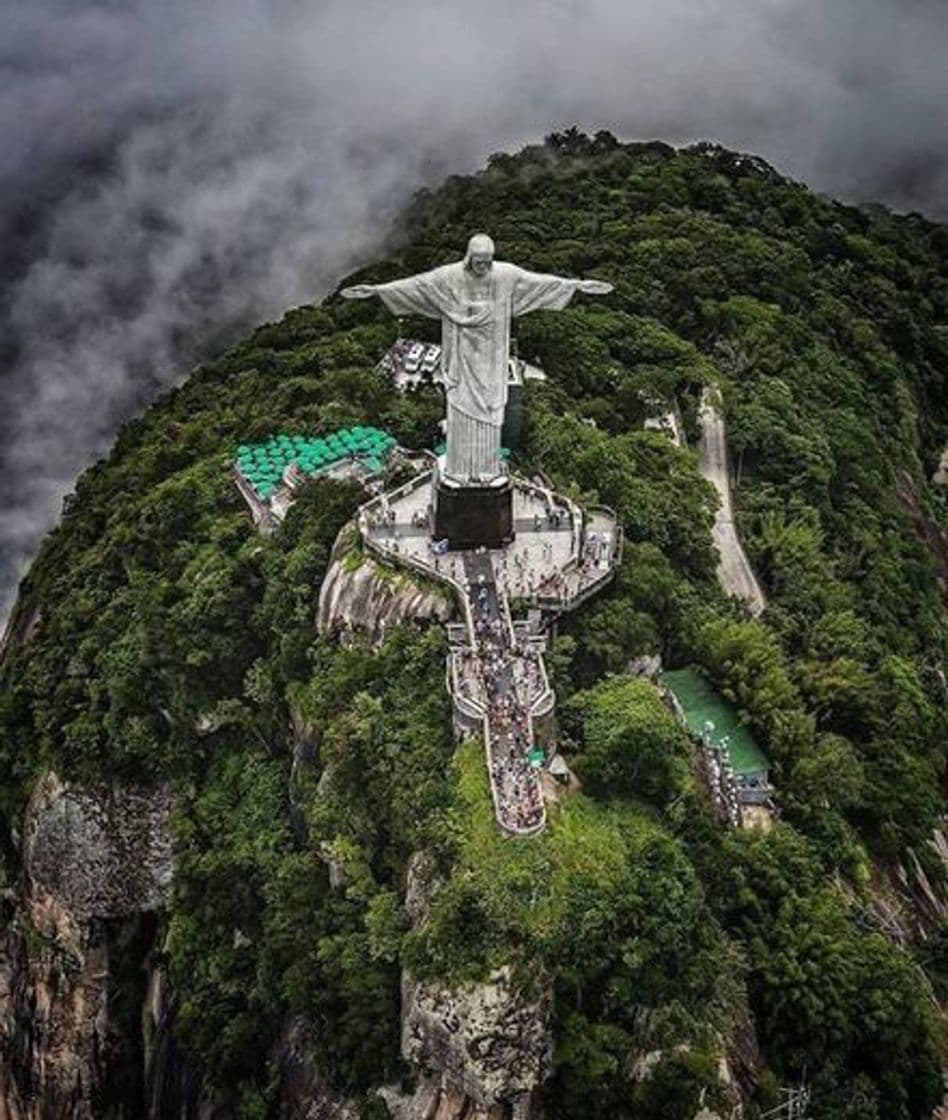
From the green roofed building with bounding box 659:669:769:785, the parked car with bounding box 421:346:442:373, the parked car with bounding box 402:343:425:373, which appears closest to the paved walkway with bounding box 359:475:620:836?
the green roofed building with bounding box 659:669:769:785

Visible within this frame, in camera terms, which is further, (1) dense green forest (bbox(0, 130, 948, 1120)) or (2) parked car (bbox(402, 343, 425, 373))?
(2) parked car (bbox(402, 343, 425, 373))

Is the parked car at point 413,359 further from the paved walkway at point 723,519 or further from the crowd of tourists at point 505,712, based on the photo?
the crowd of tourists at point 505,712

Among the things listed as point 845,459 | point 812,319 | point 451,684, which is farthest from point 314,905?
point 812,319

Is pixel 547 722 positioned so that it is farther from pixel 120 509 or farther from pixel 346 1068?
pixel 120 509

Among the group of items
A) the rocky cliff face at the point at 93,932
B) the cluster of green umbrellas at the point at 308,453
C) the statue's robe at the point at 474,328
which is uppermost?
the cluster of green umbrellas at the point at 308,453

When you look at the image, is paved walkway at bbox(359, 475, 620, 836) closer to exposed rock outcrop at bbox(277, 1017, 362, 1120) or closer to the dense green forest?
the dense green forest

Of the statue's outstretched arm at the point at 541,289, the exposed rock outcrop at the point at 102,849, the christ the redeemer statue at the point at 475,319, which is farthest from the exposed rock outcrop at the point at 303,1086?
the statue's outstretched arm at the point at 541,289

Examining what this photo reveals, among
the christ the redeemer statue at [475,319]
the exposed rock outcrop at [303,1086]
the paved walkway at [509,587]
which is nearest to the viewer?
the exposed rock outcrop at [303,1086]
